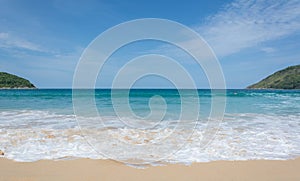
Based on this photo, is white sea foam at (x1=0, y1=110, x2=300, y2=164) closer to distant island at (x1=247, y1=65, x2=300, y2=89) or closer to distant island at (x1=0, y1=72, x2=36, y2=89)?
distant island at (x1=247, y1=65, x2=300, y2=89)

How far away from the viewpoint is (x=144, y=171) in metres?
4.13

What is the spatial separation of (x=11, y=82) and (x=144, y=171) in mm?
105554

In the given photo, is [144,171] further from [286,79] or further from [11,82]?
[11,82]

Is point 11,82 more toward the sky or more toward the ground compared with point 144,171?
more toward the sky

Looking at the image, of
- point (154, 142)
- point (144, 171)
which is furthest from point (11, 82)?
point (144, 171)

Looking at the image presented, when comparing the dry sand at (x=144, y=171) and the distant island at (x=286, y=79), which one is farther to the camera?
the distant island at (x=286, y=79)

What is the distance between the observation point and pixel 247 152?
17.6 ft

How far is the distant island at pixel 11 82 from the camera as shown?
9112 centimetres

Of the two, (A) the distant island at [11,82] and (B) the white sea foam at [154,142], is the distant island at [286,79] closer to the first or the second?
(B) the white sea foam at [154,142]

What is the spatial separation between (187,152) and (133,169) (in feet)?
5.42

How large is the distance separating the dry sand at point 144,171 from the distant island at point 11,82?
3960 inches

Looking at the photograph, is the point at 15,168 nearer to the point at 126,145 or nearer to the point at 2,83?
the point at 126,145

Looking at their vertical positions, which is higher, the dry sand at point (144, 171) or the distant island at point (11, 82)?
the distant island at point (11, 82)

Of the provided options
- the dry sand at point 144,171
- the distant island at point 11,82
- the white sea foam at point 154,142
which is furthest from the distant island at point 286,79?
the distant island at point 11,82
